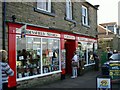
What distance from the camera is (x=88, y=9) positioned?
878 inches

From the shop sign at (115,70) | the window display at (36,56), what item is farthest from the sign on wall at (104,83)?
the shop sign at (115,70)

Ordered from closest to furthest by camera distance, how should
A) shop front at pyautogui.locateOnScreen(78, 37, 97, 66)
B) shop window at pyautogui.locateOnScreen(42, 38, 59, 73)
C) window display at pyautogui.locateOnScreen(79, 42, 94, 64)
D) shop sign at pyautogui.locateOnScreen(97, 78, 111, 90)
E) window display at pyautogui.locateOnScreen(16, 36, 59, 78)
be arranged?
shop sign at pyautogui.locateOnScreen(97, 78, 111, 90), window display at pyautogui.locateOnScreen(16, 36, 59, 78), shop window at pyautogui.locateOnScreen(42, 38, 59, 73), shop front at pyautogui.locateOnScreen(78, 37, 97, 66), window display at pyautogui.locateOnScreen(79, 42, 94, 64)

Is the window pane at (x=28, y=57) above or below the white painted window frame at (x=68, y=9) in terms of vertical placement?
below

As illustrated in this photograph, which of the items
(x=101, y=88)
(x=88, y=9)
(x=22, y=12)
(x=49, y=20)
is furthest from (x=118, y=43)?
(x=101, y=88)

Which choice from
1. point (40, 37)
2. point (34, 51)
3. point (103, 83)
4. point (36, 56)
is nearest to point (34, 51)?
point (34, 51)

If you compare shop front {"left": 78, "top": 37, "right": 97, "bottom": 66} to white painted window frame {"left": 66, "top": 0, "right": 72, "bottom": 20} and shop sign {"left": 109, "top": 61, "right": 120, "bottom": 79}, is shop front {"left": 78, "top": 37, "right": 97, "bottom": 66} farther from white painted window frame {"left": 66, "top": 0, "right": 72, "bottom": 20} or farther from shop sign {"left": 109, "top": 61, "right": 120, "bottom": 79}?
shop sign {"left": 109, "top": 61, "right": 120, "bottom": 79}

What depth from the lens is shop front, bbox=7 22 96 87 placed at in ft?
37.3

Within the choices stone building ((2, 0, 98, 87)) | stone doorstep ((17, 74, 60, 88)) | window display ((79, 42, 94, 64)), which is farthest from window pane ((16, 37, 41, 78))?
window display ((79, 42, 94, 64))

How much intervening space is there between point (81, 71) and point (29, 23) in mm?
7077

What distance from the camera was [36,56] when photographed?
13.5 meters

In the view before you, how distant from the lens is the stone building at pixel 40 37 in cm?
1146

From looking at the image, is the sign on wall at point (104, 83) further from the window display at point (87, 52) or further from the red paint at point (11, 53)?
the window display at point (87, 52)

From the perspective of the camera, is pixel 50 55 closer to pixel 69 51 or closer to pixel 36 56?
pixel 36 56

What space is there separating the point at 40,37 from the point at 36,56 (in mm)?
1009
